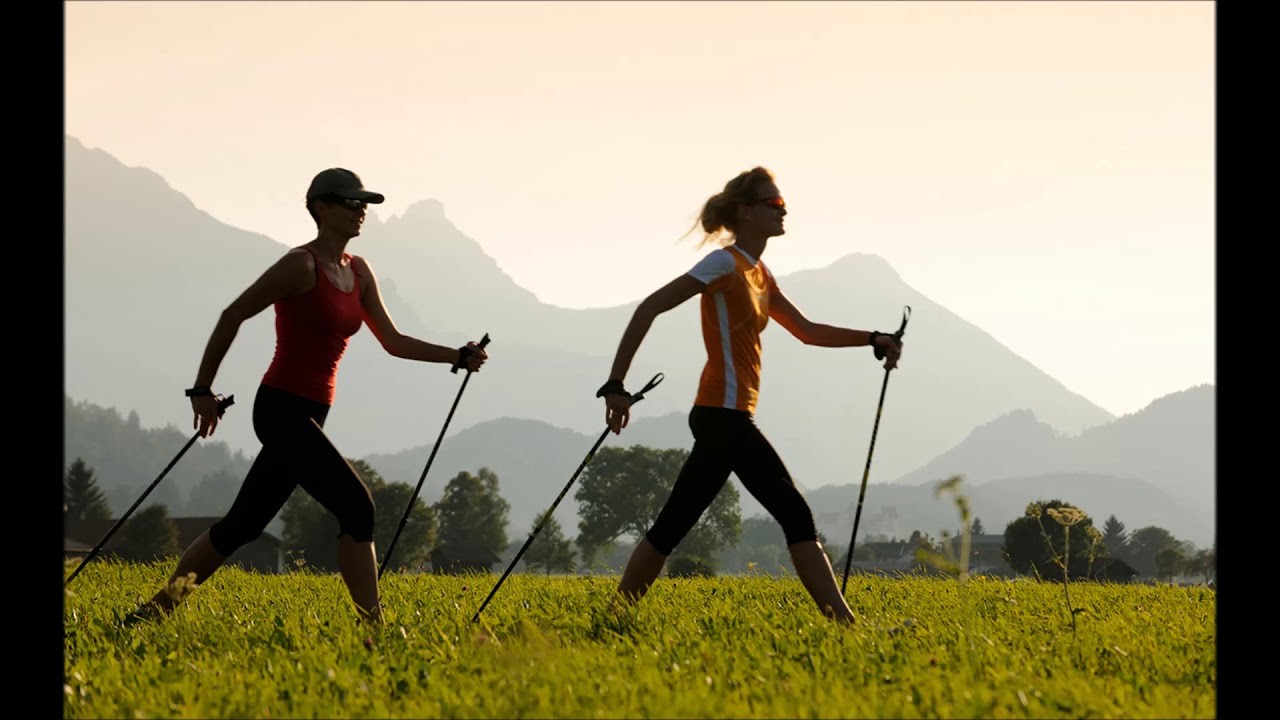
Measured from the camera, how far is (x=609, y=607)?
693cm

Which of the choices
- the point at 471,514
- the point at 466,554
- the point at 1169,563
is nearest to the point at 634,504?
the point at 471,514

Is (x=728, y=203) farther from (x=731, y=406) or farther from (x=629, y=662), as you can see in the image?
(x=629, y=662)

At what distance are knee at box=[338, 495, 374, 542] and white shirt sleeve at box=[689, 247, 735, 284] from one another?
2.45 m

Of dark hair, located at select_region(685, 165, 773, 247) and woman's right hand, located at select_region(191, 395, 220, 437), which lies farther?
dark hair, located at select_region(685, 165, 773, 247)

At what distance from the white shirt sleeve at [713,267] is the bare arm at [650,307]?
48 millimetres

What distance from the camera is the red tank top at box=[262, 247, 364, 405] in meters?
→ 6.59

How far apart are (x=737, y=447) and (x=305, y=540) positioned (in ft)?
218

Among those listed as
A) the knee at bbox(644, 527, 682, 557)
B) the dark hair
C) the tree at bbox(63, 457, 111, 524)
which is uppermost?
the dark hair

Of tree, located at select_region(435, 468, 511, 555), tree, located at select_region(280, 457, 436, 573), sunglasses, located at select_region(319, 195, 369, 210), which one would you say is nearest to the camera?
sunglasses, located at select_region(319, 195, 369, 210)

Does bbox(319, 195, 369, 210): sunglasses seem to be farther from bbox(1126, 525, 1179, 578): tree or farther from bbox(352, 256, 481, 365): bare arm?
bbox(1126, 525, 1179, 578): tree

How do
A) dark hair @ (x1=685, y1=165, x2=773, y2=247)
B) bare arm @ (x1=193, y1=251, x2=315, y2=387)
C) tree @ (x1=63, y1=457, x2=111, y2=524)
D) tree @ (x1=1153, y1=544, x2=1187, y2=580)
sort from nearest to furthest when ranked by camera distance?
bare arm @ (x1=193, y1=251, x2=315, y2=387)
dark hair @ (x1=685, y1=165, x2=773, y2=247)
tree @ (x1=1153, y1=544, x2=1187, y2=580)
tree @ (x1=63, y1=457, x2=111, y2=524)

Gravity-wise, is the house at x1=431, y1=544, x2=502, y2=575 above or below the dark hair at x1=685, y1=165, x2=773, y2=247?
below

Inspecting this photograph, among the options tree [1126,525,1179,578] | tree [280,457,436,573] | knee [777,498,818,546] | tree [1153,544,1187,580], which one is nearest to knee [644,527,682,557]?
knee [777,498,818,546]
